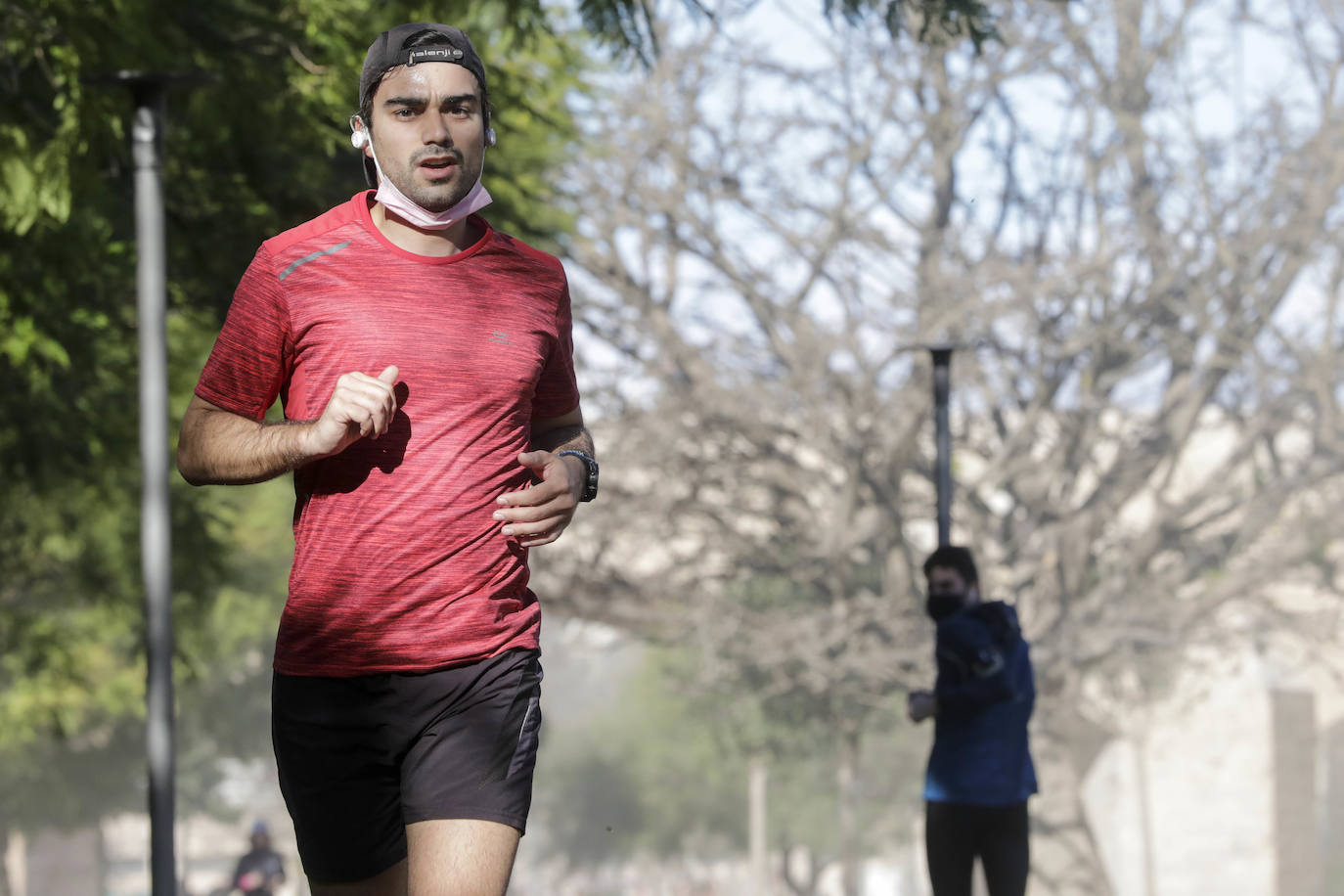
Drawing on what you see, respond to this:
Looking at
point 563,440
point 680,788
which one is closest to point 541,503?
point 563,440

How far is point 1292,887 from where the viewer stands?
39.4 m

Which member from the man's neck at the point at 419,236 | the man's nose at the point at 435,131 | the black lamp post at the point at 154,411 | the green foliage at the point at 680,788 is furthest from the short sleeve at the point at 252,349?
the green foliage at the point at 680,788

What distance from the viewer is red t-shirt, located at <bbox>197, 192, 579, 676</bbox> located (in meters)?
2.55

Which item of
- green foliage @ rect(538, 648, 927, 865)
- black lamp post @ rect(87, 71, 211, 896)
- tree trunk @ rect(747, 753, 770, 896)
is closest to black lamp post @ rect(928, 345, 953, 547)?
black lamp post @ rect(87, 71, 211, 896)

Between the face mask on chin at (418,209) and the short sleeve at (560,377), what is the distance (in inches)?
9.3

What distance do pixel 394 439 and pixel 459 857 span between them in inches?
24.1

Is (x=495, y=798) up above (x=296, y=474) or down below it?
below

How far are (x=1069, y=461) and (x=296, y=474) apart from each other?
16.1m

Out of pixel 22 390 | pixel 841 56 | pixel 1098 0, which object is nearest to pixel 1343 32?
pixel 1098 0

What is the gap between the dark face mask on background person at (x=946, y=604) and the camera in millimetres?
6812

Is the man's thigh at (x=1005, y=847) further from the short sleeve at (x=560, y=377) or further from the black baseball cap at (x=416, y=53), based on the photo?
the black baseball cap at (x=416, y=53)

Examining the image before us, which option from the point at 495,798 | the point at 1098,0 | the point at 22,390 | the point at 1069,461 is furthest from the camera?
the point at 1069,461

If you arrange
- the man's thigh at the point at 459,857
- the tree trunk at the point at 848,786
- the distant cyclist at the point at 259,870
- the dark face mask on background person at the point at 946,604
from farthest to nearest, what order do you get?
the tree trunk at the point at 848,786 → the distant cyclist at the point at 259,870 → the dark face mask on background person at the point at 946,604 → the man's thigh at the point at 459,857

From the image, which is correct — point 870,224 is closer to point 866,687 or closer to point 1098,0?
point 1098,0
